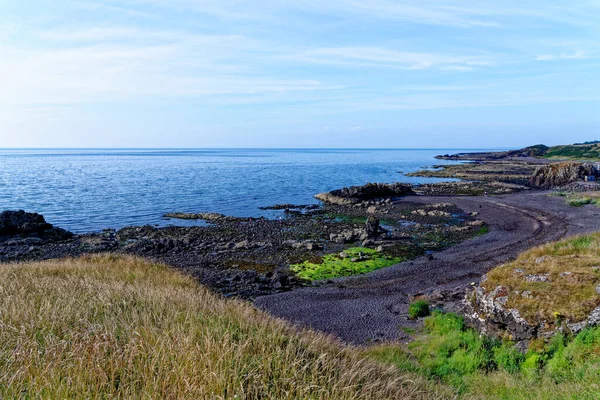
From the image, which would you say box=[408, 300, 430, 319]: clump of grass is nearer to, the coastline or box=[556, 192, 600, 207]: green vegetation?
the coastline

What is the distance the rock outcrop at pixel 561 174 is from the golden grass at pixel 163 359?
7205 centimetres

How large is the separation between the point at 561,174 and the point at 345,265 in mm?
60242

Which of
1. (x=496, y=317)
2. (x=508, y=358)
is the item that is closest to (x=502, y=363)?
(x=508, y=358)

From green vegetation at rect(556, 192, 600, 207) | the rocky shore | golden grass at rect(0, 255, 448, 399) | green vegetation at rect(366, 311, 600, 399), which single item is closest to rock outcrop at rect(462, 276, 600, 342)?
green vegetation at rect(366, 311, 600, 399)

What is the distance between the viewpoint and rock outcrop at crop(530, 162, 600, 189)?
65806mm

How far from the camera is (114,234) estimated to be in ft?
114

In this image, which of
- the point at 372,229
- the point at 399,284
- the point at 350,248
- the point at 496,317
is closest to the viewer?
the point at 496,317

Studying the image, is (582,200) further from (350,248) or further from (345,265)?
(345,265)

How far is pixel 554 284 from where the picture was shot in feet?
38.3

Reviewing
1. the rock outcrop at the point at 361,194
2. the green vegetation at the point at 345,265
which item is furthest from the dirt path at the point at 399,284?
the rock outcrop at the point at 361,194

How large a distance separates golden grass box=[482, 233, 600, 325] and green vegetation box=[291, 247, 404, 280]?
409 inches

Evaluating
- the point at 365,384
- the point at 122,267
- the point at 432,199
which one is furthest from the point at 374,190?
the point at 365,384

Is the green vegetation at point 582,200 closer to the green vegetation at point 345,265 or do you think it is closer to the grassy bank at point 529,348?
the green vegetation at point 345,265

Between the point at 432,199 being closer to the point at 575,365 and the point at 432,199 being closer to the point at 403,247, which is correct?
the point at 403,247
